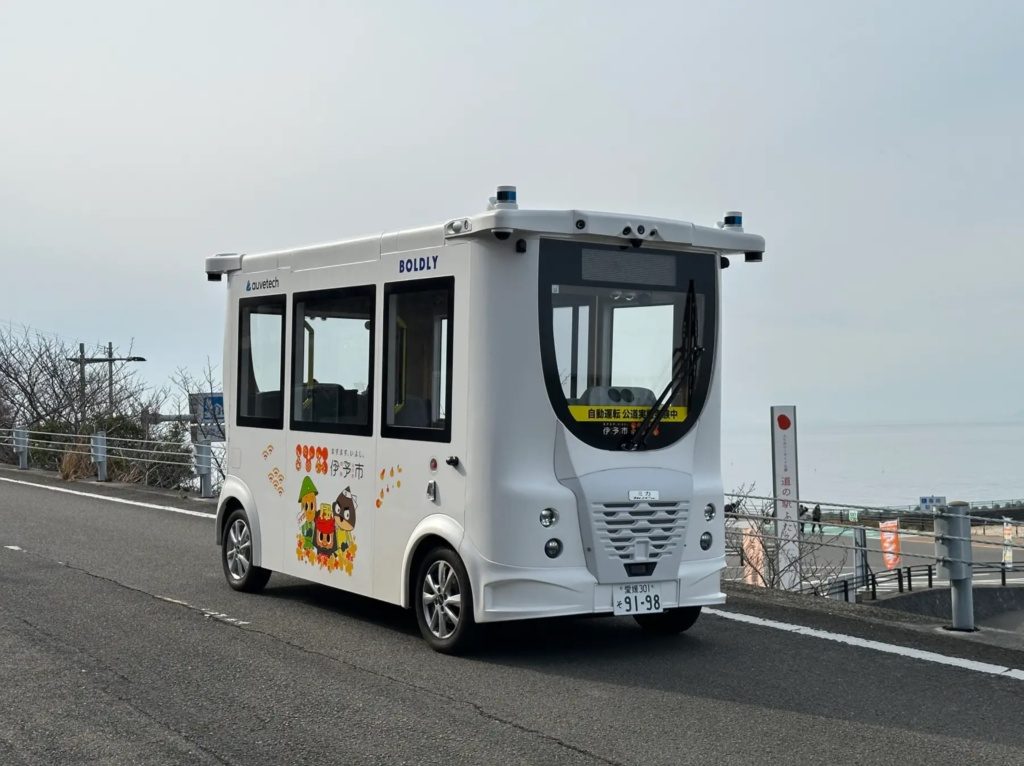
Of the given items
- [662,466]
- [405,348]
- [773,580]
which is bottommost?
[773,580]

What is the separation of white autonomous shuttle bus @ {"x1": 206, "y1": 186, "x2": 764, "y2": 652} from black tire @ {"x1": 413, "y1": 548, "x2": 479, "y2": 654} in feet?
0.05

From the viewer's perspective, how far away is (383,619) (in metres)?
9.48

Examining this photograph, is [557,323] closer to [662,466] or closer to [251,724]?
[662,466]

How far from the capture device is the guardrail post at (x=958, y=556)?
9.08 metres

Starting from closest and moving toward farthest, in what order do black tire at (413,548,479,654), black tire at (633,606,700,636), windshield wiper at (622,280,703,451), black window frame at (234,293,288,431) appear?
black tire at (413,548,479,654) → windshield wiper at (622,280,703,451) → black tire at (633,606,700,636) → black window frame at (234,293,288,431)

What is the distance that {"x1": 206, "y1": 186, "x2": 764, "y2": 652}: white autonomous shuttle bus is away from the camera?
7840mm

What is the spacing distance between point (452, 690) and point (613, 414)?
83.8 inches

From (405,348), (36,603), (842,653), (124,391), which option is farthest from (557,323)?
(124,391)

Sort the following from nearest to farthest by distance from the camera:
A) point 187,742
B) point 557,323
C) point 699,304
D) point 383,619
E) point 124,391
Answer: point 187,742
point 557,323
point 699,304
point 383,619
point 124,391

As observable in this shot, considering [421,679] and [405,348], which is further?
[405,348]

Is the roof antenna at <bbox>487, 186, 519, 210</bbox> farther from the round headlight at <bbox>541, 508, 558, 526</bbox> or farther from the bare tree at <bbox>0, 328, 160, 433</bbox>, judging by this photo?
the bare tree at <bbox>0, 328, 160, 433</bbox>

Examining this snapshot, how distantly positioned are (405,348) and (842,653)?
3545 mm

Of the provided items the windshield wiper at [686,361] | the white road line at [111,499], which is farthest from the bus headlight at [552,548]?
the white road line at [111,499]

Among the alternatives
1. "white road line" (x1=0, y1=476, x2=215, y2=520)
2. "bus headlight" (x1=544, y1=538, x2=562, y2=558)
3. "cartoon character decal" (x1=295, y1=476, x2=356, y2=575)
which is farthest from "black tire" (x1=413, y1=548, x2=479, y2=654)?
"white road line" (x1=0, y1=476, x2=215, y2=520)
